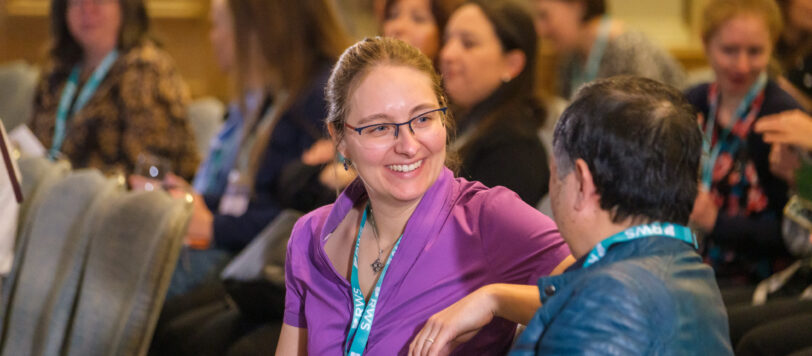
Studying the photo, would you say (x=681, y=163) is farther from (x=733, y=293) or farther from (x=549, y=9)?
(x=549, y=9)

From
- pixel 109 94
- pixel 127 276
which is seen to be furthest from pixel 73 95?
pixel 127 276

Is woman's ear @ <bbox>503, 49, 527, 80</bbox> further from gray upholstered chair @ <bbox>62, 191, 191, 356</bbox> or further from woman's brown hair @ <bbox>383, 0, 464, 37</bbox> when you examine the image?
gray upholstered chair @ <bbox>62, 191, 191, 356</bbox>

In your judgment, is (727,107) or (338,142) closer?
(338,142)

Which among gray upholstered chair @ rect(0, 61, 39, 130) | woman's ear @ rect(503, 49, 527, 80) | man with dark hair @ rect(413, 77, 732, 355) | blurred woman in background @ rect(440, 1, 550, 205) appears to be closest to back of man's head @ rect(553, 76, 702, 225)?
man with dark hair @ rect(413, 77, 732, 355)

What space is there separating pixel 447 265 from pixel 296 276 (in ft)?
0.99

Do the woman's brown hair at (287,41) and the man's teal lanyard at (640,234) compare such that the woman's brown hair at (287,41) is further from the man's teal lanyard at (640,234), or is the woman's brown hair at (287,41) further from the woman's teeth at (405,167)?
the man's teal lanyard at (640,234)

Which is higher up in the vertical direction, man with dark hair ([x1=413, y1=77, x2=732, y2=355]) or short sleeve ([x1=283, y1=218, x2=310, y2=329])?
man with dark hair ([x1=413, y1=77, x2=732, y2=355])

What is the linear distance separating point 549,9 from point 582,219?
288 centimetres

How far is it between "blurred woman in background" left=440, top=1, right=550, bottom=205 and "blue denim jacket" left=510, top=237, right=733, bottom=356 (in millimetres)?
1013

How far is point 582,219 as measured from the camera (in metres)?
1.24

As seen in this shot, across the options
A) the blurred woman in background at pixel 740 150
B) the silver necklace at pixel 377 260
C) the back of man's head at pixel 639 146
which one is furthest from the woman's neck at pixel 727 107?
the back of man's head at pixel 639 146

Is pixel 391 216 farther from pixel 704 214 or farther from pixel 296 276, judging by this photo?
pixel 704 214

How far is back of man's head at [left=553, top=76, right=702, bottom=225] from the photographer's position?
1.18 metres

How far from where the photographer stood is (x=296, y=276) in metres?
1.65
